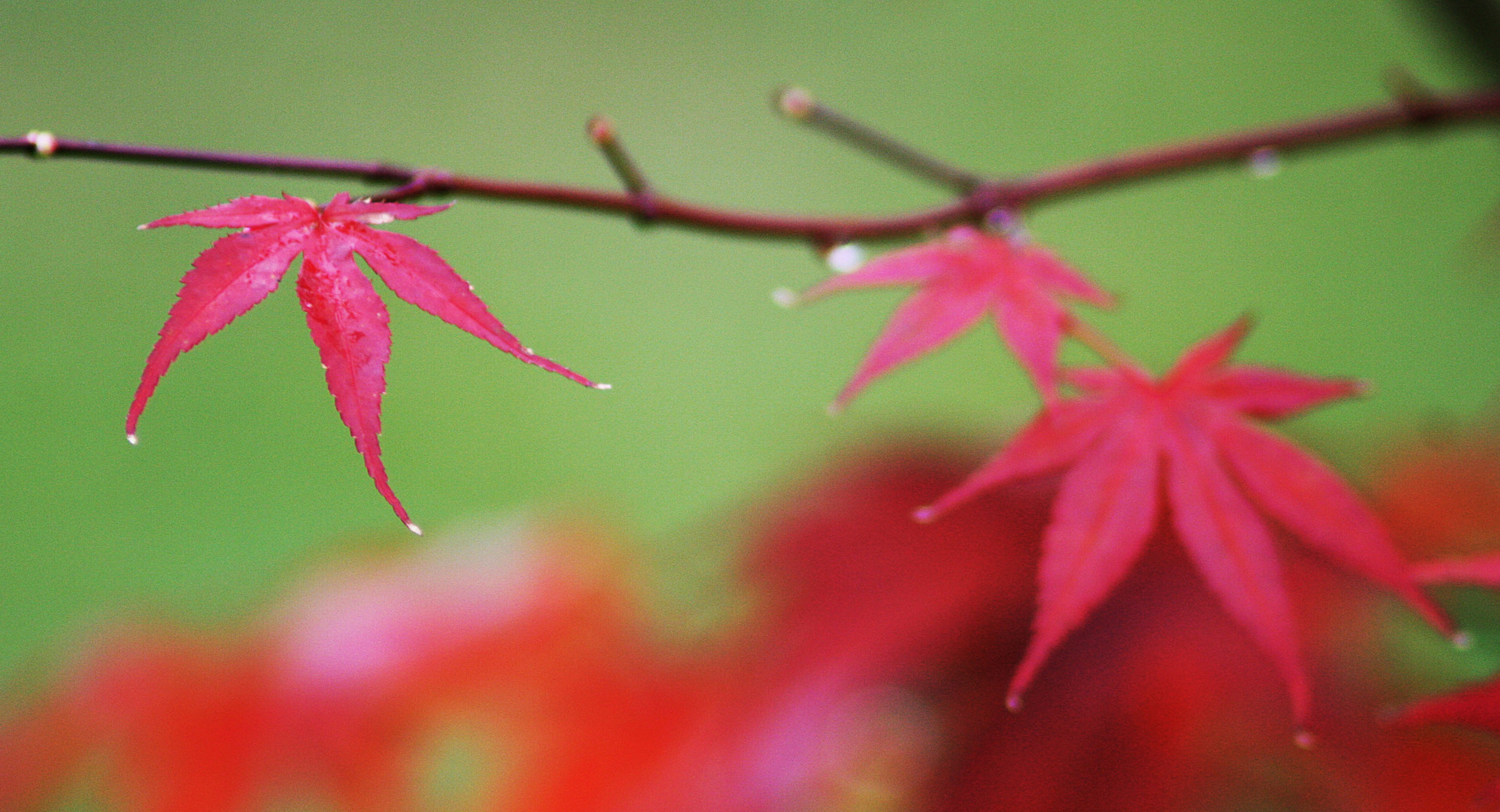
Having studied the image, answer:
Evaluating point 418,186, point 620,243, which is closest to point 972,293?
point 418,186

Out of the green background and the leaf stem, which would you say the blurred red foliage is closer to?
the leaf stem

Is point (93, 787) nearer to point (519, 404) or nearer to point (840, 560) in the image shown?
point (840, 560)

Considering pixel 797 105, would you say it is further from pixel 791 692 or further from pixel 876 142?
pixel 791 692

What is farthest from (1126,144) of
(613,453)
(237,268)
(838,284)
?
(237,268)

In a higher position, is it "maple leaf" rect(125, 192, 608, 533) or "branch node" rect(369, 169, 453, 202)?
"branch node" rect(369, 169, 453, 202)

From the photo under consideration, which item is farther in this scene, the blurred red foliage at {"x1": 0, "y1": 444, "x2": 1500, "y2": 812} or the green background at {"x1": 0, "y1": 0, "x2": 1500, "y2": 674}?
the green background at {"x1": 0, "y1": 0, "x2": 1500, "y2": 674}

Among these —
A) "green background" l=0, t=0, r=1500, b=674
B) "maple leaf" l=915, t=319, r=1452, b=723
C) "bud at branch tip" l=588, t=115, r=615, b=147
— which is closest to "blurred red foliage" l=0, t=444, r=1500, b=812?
"maple leaf" l=915, t=319, r=1452, b=723
